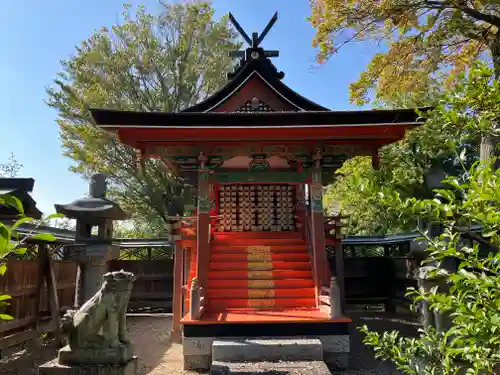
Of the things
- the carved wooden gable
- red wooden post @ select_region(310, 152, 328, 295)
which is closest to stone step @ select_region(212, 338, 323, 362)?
red wooden post @ select_region(310, 152, 328, 295)

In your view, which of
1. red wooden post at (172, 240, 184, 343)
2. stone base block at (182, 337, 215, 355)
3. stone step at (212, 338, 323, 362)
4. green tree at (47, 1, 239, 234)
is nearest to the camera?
stone step at (212, 338, 323, 362)

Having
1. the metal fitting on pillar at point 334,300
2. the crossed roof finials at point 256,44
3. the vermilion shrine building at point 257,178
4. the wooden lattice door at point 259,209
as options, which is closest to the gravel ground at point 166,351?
the vermilion shrine building at point 257,178

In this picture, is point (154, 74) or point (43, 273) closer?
point (43, 273)

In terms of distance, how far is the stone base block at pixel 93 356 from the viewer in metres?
4.83

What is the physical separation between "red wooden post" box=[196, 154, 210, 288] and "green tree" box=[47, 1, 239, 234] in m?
9.84

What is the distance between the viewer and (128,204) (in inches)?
760

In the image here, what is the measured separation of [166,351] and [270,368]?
141 inches

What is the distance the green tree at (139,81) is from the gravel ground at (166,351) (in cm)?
810

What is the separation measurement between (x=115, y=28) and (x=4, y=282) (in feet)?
49.7

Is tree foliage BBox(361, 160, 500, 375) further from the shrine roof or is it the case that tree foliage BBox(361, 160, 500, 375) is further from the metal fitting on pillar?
the shrine roof

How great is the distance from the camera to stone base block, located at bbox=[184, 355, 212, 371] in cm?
696

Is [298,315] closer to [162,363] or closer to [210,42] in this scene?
[162,363]

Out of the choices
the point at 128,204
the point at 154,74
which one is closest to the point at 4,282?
the point at 128,204

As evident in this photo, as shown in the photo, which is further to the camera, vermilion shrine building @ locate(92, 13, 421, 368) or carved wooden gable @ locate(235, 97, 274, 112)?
carved wooden gable @ locate(235, 97, 274, 112)
